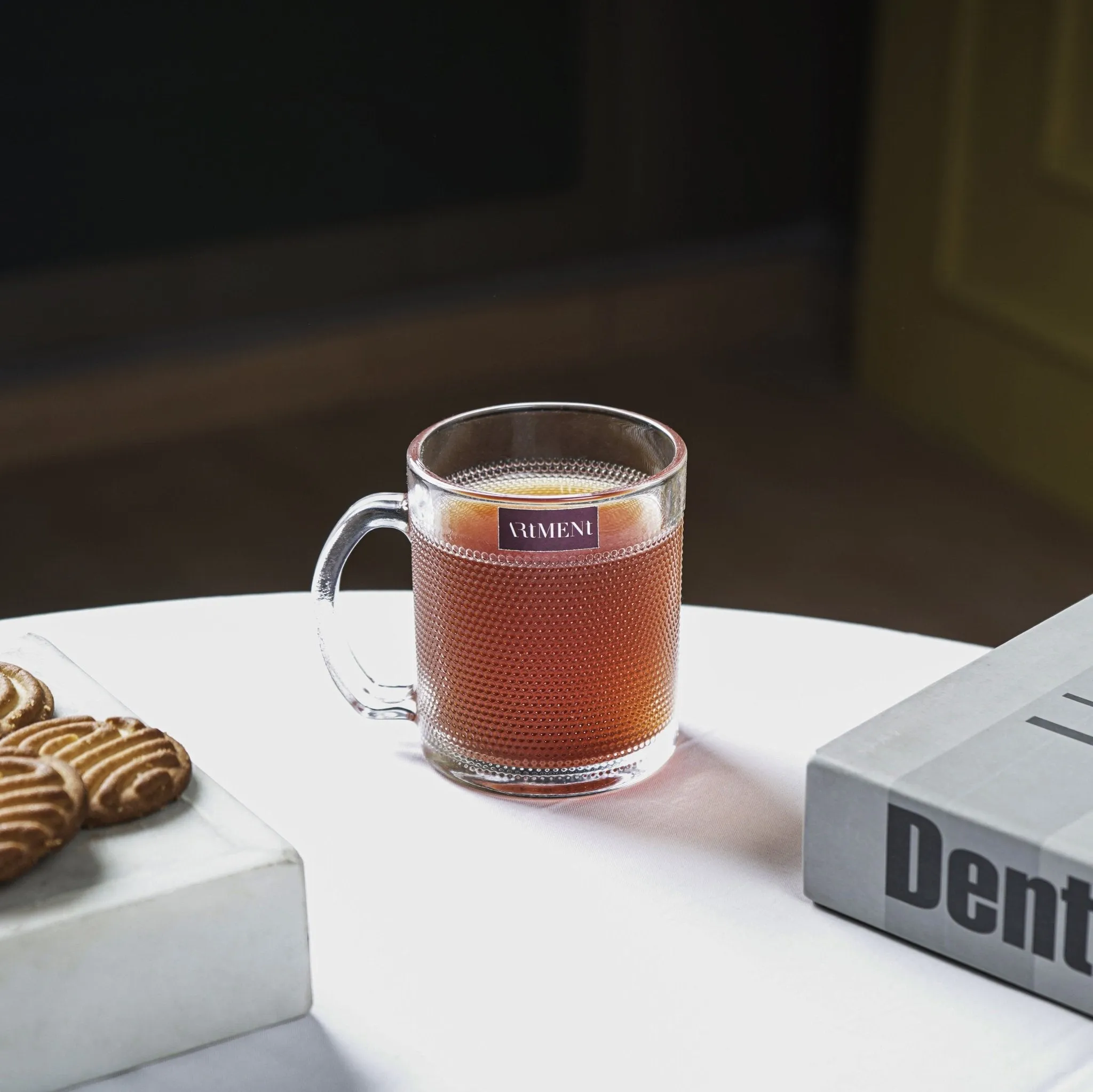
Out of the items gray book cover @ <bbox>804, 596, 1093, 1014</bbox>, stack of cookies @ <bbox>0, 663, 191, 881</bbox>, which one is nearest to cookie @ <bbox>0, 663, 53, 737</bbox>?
stack of cookies @ <bbox>0, 663, 191, 881</bbox>

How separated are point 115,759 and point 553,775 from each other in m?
0.19

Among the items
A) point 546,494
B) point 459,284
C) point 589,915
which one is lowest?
point 459,284

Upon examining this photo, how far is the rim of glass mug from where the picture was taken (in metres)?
0.60

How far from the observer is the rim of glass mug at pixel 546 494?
60 cm

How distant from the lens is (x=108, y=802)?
502 millimetres

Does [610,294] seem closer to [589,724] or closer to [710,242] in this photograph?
[710,242]

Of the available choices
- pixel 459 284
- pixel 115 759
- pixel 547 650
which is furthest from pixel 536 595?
pixel 459 284

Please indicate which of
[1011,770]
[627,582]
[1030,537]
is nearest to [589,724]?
[627,582]

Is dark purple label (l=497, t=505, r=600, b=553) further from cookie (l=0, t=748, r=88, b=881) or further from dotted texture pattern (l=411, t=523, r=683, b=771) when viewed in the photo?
cookie (l=0, t=748, r=88, b=881)

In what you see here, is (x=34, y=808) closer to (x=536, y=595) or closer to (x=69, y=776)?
(x=69, y=776)

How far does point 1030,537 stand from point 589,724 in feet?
5.88

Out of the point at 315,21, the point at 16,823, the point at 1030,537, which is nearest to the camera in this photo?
the point at 16,823

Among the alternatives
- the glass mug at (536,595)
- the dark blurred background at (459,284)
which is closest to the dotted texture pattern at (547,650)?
the glass mug at (536,595)

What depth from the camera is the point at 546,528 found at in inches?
23.7
